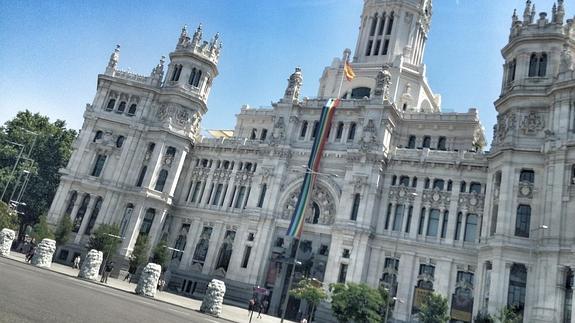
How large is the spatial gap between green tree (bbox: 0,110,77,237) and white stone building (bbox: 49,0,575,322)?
1637 centimetres

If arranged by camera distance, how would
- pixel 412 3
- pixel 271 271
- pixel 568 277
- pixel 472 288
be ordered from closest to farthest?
pixel 568 277, pixel 472 288, pixel 271 271, pixel 412 3

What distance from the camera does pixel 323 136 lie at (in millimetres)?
56375

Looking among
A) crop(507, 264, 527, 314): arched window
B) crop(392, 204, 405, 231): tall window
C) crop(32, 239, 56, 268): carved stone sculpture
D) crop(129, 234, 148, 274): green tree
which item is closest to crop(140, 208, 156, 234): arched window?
crop(129, 234, 148, 274): green tree

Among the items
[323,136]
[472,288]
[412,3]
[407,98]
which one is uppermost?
[412,3]

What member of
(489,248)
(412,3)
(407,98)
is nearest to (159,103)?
(407,98)

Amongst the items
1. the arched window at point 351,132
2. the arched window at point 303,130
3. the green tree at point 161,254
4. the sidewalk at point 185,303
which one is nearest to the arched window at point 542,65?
the arched window at point 351,132

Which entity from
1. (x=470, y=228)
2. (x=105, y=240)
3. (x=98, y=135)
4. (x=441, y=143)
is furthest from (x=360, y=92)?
(x=105, y=240)

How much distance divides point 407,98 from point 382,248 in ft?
71.0

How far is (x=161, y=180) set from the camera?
2468 inches

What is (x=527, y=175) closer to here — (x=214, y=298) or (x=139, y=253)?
(x=214, y=298)

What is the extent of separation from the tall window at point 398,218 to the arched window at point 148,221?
30828 mm

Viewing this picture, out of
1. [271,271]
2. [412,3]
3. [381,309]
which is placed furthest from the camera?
[412,3]

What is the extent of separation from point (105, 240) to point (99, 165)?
13.9m

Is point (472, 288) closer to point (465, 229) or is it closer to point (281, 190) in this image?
point (465, 229)
